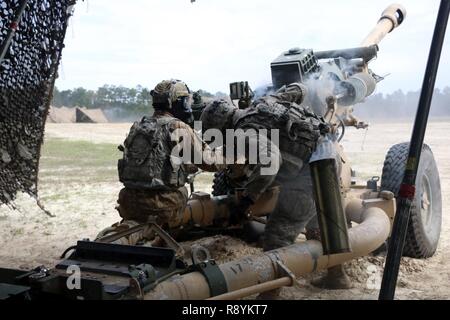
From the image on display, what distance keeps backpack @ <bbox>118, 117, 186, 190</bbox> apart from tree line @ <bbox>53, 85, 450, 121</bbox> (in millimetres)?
12717

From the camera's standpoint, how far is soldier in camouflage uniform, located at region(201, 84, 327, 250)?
408 cm

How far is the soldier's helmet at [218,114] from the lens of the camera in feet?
14.7

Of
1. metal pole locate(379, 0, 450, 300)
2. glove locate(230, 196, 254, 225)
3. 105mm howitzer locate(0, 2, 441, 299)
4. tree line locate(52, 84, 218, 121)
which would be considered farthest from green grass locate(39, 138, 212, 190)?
tree line locate(52, 84, 218, 121)

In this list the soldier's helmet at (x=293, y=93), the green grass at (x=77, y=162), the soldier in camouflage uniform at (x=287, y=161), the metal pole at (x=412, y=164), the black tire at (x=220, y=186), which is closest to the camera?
the metal pole at (x=412, y=164)

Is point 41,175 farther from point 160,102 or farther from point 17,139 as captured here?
point 160,102

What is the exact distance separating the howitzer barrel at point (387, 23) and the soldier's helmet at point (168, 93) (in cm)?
299

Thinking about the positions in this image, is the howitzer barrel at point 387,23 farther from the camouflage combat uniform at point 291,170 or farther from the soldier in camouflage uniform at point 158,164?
the soldier in camouflage uniform at point 158,164

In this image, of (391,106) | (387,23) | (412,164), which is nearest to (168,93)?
(412,164)

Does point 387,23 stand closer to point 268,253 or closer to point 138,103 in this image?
point 268,253

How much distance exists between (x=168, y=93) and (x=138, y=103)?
3433 cm

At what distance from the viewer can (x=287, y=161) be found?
4.12 metres

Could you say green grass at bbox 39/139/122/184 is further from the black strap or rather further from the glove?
the black strap

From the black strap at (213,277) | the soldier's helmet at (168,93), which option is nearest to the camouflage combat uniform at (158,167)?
the soldier's helmet at (168,93)
